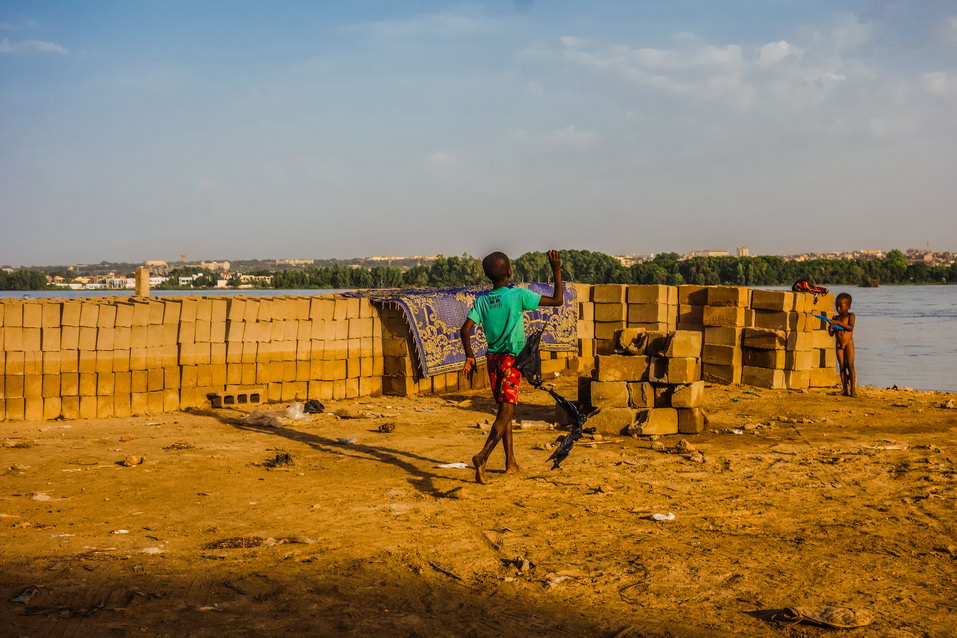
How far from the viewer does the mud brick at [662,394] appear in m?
8.55

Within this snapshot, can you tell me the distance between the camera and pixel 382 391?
447 inches

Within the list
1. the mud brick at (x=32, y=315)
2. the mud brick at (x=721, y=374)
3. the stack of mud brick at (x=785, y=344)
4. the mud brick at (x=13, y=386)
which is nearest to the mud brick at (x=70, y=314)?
the mud brick at (x=32, y=315)

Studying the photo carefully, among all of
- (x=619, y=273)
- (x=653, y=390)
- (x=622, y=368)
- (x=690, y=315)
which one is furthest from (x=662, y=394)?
(x=619, y=273)

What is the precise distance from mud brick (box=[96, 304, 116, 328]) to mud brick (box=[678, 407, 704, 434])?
20.0 feet

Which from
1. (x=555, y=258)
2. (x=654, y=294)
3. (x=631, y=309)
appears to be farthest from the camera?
(x=631, y=309)

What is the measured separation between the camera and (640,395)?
8.61 meters

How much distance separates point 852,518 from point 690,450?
2258 mm

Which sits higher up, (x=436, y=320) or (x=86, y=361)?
(x=436, y=320)

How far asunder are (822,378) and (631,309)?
10.5 ft

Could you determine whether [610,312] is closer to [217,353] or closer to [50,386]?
[217,353]

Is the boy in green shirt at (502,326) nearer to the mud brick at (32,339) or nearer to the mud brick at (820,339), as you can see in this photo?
the mud brick at (32,339)

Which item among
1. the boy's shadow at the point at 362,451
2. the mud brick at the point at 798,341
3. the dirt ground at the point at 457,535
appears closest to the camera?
the dirt ground at the point at 457,535

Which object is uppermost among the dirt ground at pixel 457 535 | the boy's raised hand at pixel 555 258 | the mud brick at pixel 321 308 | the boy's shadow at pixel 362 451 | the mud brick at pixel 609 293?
the boy's raised hand at pixel 555 258

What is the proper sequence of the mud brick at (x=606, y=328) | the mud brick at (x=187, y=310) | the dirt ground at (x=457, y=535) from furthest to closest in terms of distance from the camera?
the mud brick at (x=606, y=328)
the mud brick at (x=187, y=310)
the dirt ground at (x=457, y=535)
